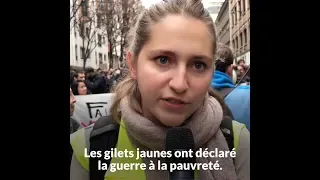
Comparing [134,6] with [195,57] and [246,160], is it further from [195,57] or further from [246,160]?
[246,160]

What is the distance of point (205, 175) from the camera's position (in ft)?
3.95

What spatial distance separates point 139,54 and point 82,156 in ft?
1.18

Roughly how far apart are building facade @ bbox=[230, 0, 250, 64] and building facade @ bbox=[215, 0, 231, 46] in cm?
2

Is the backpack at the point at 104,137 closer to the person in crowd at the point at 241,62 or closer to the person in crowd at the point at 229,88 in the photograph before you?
the person in crowd at the point at 229,88

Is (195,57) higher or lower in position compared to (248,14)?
lower

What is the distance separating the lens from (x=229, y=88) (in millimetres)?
1376

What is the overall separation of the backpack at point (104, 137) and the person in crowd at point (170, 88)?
0.01 metres

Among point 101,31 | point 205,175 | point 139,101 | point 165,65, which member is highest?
point 101,31

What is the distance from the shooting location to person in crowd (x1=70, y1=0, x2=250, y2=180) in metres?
1.19

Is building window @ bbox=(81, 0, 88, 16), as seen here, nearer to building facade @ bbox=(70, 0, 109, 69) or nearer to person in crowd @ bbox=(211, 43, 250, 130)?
building facade @ bbox=(70, 0, 109, 69)

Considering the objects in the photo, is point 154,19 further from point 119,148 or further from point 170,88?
point 119,148

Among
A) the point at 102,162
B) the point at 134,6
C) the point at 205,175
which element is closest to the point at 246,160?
the point at 205,175

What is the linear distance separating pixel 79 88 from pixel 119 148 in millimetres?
246

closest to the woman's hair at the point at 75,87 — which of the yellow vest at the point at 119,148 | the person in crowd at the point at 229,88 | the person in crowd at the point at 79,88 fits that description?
the person in crowd at the point at 79,88
